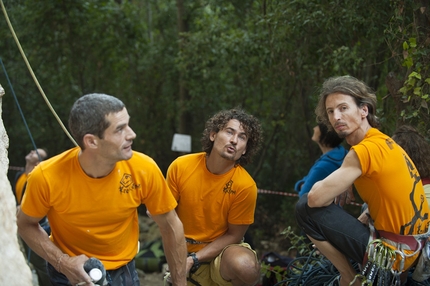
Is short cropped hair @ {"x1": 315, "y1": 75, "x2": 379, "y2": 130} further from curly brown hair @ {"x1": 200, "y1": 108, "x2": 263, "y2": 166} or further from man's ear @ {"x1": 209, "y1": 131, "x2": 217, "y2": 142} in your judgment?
→ man's ear @ {"x1": 209, "y1": 131, "x2": 217, "y2": 142}

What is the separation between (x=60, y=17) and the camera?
7238 millimetres

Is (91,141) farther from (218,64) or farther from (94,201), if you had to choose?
(218,64)

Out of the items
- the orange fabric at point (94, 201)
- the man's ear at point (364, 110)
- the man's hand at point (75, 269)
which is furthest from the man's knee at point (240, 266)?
the man's ear at point (364, 110)

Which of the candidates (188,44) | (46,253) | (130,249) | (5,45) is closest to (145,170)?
(130,249)

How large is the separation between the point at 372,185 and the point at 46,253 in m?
1.69

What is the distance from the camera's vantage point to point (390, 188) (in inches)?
108

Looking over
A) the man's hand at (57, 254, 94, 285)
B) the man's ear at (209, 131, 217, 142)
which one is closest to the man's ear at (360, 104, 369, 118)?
the man's ear at (209, 131, 217, 142)

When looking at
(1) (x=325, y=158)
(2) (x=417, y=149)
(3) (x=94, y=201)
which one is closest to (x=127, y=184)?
(3) (x=94, y=201)

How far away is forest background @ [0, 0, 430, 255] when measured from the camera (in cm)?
441

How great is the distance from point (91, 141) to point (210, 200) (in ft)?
3.60

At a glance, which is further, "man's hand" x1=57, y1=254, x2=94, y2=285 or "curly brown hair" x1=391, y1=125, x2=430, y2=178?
"curly brown hair" x1=391, y1=125, x2=430, y2=178

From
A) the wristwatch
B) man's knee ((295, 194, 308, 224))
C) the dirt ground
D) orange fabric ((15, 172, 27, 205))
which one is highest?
man's knee ((295, 194, 308, 224))

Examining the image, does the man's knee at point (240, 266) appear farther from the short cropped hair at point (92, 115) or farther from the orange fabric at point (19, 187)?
the orange fabric at point (19, 187)

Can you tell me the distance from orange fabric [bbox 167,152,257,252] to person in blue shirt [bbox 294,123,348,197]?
0.90 meters
